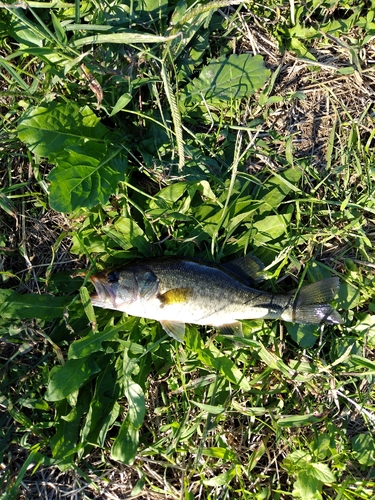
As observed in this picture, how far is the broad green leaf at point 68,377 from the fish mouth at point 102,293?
1.69 feet

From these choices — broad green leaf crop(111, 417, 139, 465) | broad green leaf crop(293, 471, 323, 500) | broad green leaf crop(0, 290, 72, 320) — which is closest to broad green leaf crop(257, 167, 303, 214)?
broad green leaf crop(0, 290, 72, 320)

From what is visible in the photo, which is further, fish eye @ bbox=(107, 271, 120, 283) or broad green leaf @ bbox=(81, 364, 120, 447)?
broad green leaf @ bbox=(81, 364, 120, 447)

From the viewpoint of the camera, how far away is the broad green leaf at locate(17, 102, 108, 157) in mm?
3361

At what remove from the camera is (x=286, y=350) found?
4.04 meters

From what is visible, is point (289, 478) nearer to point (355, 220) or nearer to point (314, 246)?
point (314, 246)

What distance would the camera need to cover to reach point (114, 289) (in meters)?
3.43

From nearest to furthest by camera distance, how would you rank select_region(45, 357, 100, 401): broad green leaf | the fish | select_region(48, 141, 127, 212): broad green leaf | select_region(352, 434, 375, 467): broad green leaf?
1. select_region(48, 141, 127, 212): broad green leaf
2. select_region(45, 357, 100, 401): broad green leaf
3. the fish
4. select_region(352, 434, 375, 467): broad green leaf

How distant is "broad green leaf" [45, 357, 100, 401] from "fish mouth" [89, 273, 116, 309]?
0.52 m

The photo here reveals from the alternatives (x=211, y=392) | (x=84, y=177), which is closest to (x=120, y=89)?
(x=84, y=177)

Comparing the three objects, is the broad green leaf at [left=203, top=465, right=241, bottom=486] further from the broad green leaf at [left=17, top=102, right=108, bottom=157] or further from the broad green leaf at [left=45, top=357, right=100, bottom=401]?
the broad green leaf at [left=17, top=102, right=108, bottom=157]

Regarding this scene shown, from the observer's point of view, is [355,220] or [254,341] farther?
[355,220]

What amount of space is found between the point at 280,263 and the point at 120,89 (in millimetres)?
2137

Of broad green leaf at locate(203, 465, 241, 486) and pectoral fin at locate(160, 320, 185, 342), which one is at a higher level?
pectoral fin at locate(160, 320, 185, 342)

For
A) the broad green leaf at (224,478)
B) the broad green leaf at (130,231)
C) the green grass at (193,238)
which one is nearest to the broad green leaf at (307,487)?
the green grass at (193,238)
